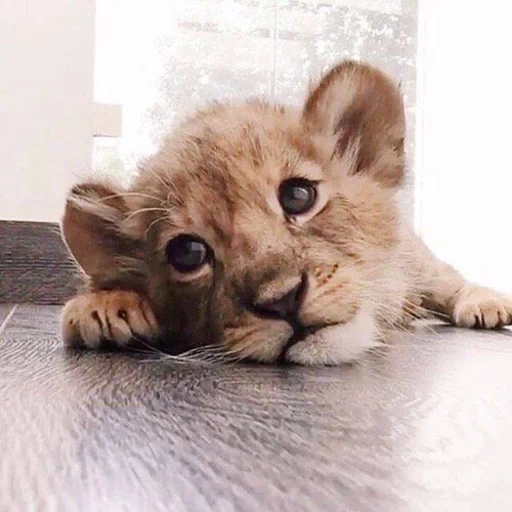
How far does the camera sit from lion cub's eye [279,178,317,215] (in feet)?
3.83

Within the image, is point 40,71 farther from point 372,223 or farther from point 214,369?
point 214,369

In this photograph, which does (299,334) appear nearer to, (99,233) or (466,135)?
(99,233)

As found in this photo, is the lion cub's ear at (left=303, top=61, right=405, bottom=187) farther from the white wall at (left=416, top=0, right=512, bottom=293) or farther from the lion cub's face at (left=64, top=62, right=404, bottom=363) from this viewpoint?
the white wall at (left=416, top=0, right=512, bottom=293)

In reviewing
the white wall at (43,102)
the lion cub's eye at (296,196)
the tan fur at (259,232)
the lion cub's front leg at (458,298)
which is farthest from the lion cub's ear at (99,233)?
the white wall at (43,102)

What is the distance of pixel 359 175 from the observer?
1.34 m

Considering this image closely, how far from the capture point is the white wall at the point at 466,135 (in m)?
4.15

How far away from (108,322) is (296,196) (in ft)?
0.93

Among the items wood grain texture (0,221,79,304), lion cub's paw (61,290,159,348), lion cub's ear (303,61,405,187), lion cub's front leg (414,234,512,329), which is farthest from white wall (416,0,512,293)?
lion cub's paw (61,290,159,348)

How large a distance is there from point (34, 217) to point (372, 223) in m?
1.50

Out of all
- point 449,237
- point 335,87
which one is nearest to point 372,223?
point 335,87

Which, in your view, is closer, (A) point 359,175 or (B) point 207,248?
(B) point 207,248

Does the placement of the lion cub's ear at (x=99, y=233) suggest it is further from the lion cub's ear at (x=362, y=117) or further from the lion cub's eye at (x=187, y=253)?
the lion cub's ear at (x=362, y=117)

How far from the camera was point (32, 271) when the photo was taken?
234 centimetres

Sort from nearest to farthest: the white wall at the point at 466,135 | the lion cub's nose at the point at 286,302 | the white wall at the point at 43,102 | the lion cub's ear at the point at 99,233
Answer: the lion cub's nose at the point at 286,302
the lion cub's ear at the point at 99,233
the white wall at the point at 43,102
the white wall at the point at 466,135
